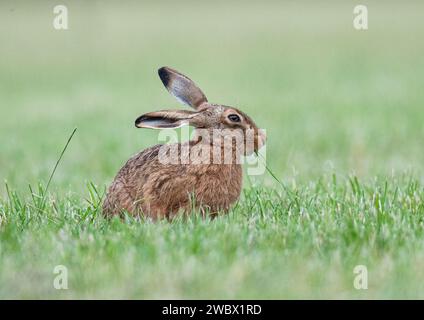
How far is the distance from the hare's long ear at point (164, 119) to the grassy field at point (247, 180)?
0.62 metres

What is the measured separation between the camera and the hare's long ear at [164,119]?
214 inches

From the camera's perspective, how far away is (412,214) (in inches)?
218

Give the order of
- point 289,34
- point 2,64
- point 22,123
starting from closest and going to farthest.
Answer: point 22,123 < point 2,64 < point 289,34

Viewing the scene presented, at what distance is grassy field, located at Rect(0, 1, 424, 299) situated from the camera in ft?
14.5

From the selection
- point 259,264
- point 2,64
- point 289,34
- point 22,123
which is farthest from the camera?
point 289,34

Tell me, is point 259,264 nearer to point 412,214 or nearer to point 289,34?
point 412,214

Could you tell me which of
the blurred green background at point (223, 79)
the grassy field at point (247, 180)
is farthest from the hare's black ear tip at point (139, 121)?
the blurred green background at point (223, 79)

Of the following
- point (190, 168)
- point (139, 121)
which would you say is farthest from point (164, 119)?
point (190, 168)

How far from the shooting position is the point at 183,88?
5.98 meters

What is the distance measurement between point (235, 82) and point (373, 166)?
319 inches

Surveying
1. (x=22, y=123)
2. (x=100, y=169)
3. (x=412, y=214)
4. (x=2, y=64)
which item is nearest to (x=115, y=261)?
(x=412, y=214)

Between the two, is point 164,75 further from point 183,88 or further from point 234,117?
point 234,117

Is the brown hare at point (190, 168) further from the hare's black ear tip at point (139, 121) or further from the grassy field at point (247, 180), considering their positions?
the grassy field at point (247, 180)

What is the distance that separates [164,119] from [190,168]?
356 mm
